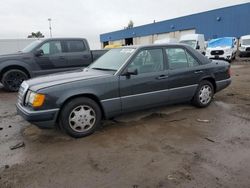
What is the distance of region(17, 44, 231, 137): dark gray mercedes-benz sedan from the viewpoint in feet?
13.4

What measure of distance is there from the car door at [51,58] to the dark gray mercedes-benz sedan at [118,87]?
378 centimetres

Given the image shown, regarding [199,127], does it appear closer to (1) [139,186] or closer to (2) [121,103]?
(2) [121,103]

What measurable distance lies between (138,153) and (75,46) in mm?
6538

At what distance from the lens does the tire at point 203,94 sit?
5793 mm

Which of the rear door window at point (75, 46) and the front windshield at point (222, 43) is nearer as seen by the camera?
the rear door window at point (75, 46)

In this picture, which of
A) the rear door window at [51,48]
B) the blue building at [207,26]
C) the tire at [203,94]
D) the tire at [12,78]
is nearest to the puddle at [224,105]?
the tire at [203,94]

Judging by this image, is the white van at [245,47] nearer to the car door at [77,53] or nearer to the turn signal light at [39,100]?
the car door at [77,53]

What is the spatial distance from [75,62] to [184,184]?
23.4 ft

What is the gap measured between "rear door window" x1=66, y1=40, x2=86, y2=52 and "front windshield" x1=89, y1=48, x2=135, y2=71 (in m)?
4.00

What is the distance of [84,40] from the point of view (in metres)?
9.52

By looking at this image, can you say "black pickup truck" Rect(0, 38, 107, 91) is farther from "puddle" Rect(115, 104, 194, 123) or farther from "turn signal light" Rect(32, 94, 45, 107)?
"turn signal light" Rect(32, 94, 45, 107)

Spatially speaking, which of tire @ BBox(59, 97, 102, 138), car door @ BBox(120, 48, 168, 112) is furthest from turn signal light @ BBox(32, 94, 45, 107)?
car door @ BBox(120, 48, 168, 112)

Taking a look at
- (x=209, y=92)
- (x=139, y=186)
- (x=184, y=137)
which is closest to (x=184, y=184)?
(x=139, y=186)

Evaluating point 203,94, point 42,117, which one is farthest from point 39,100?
point 203,94
